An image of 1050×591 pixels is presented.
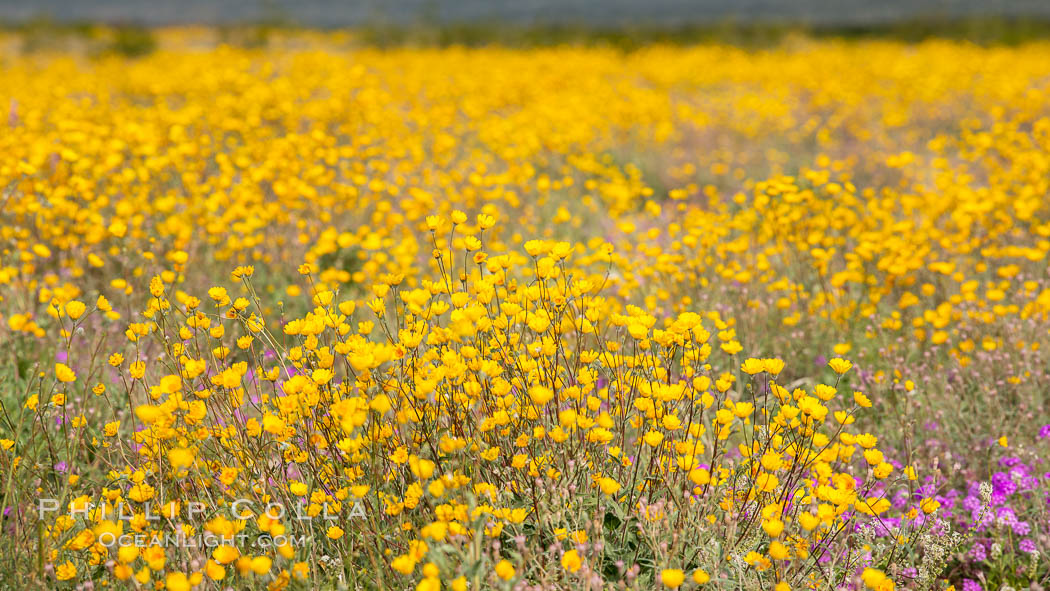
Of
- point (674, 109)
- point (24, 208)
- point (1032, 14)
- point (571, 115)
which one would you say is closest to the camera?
point (24, 208)

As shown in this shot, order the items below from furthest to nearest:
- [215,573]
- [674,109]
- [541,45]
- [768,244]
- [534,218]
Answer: [541,45] → [674,109] → [534,218] → [768,244] → [215,573]

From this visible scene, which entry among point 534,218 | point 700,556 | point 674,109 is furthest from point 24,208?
point 674,109

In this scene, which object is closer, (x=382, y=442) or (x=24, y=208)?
(x=382, y=442)

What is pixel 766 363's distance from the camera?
219 centimetres

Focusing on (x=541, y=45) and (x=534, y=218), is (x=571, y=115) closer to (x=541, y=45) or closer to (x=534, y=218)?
(x=534, y=218)

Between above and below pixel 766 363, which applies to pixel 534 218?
below

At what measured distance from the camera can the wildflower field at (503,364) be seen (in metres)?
2.08

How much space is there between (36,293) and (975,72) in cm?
1338

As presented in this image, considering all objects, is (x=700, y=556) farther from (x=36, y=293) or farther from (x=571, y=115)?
(x=571, y=115)

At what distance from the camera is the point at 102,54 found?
18.6m

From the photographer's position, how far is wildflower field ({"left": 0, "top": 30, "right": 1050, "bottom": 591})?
6.81ft

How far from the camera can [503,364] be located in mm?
2447

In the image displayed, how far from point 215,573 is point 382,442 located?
1.88 ft

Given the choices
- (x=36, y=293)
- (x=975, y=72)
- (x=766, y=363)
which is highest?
(x=975, y=72)
